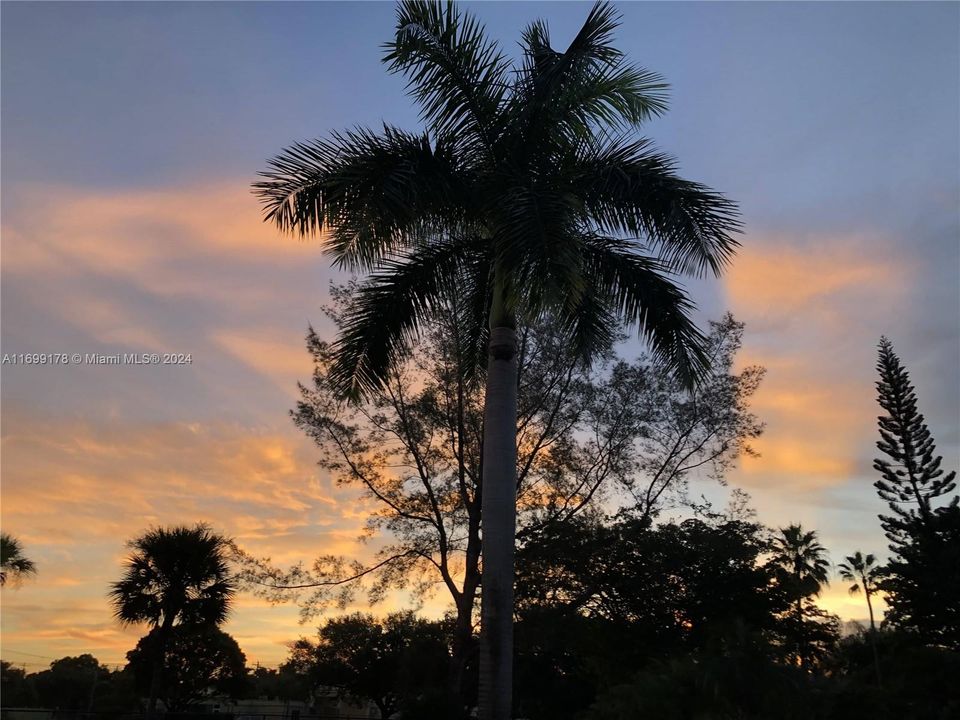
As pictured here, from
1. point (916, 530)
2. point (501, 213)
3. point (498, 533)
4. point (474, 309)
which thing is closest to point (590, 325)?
point (474, 309)

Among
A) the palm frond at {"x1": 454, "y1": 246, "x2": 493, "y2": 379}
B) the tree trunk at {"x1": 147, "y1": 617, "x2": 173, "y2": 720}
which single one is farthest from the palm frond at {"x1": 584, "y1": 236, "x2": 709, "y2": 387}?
the tree trunk at {"x1": 147, "y1": 617, "x2": 173, "y2": 720}

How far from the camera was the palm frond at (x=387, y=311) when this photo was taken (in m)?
11.6

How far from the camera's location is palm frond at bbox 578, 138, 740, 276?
10992 millimetres

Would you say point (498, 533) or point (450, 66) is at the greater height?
point (450, 66)

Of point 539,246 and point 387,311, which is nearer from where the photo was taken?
point 539,246

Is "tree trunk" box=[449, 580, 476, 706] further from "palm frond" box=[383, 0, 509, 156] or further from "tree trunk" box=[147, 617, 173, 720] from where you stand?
"palm frond" box=[383, 0, 509, 156]

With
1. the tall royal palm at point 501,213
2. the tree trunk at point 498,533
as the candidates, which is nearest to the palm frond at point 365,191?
the tall royal palm at point 501,213

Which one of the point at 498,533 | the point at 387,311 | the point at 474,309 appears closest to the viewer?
the point at 498,533

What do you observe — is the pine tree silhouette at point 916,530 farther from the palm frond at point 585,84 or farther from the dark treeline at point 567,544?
the palm frond at point 585,84

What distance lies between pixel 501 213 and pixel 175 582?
1515 centimetres

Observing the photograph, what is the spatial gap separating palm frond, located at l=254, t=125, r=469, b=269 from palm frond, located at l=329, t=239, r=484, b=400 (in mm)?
867

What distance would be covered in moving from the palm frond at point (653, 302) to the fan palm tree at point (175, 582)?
13832mm

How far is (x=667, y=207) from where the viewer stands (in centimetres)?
1098

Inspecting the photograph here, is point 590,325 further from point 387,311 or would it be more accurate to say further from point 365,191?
point 365,191
